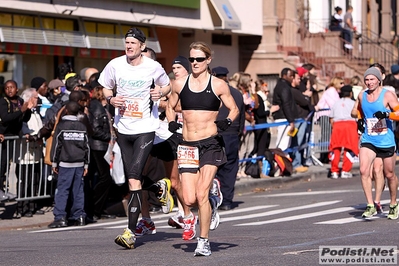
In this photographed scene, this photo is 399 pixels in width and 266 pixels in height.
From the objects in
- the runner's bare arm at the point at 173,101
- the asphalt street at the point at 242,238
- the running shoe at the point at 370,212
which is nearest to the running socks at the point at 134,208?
the asphalt street at the point at 242,238

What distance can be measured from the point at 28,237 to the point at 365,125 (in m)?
4.60

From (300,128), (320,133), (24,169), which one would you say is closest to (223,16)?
(320,133)

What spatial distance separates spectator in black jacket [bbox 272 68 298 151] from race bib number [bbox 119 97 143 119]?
934 cm

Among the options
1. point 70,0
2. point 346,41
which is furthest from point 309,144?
point 346,41

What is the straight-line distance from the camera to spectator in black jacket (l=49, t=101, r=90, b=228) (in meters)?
14.3

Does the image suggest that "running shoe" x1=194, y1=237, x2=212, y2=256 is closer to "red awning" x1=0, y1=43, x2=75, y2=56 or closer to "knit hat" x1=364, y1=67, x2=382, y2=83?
"knit hat" x1=364, y1=67, x2=382, y2=83

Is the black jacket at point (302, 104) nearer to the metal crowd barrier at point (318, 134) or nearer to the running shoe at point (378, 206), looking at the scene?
the metal crowd barrier at point (318, 134)

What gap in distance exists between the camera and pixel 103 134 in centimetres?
1484

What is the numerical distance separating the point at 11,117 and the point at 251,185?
5.78 metres

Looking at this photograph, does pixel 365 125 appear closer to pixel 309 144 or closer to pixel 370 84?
pixel 370 84

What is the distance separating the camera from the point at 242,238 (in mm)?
11508

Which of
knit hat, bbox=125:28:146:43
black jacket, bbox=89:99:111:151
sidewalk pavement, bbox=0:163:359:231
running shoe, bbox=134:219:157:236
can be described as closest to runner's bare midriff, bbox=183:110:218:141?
knit hat, bbox=125:28:146:43

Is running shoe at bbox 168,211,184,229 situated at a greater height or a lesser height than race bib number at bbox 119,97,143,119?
lesser

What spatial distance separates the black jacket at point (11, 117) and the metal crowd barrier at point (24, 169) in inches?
9.1
